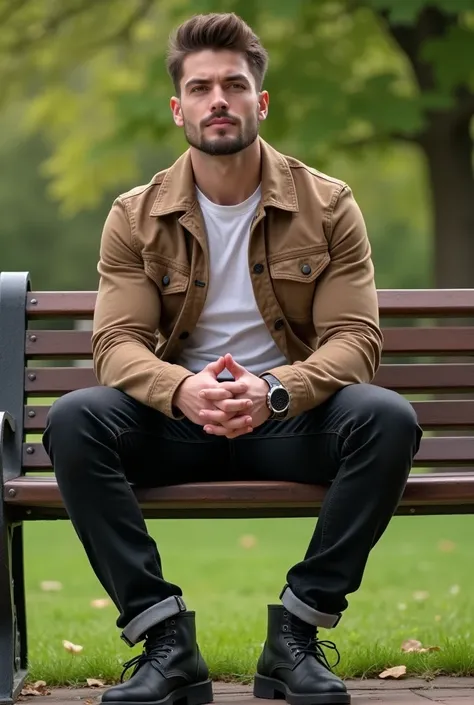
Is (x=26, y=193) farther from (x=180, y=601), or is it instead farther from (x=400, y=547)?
(x=180, y=601)

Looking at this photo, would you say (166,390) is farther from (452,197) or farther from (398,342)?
(452,197)

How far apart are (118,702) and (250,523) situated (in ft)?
25.3

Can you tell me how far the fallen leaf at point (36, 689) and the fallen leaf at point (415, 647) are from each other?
1189 mm

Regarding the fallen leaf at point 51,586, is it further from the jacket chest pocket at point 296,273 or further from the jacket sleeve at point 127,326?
the jacket chest pocket at point 296,273

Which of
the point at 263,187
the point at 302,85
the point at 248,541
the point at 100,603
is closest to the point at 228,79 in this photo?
the point at 263,187

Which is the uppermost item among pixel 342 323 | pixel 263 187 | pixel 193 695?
pixel 263 187

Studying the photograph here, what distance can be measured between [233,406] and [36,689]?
111cm

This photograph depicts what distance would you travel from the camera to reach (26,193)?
43688 millimetres

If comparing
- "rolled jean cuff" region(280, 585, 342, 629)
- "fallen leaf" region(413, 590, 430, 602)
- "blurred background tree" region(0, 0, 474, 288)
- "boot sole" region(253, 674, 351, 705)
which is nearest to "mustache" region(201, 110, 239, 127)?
"rolled jean cuff" region(280, 585, 342, 629)

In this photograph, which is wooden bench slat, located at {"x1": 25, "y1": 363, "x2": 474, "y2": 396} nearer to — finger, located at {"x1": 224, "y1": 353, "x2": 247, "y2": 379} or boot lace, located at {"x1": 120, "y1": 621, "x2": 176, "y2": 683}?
finger, located at {"x1": 224, "y1": 353, "x2": 247, "y2": 379}

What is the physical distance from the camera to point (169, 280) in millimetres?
4406

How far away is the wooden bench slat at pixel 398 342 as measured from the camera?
4.83 meters

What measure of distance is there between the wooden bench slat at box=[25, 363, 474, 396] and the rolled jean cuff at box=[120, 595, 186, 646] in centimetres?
111

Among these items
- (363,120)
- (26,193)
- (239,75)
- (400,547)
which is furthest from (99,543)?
(26,193)
